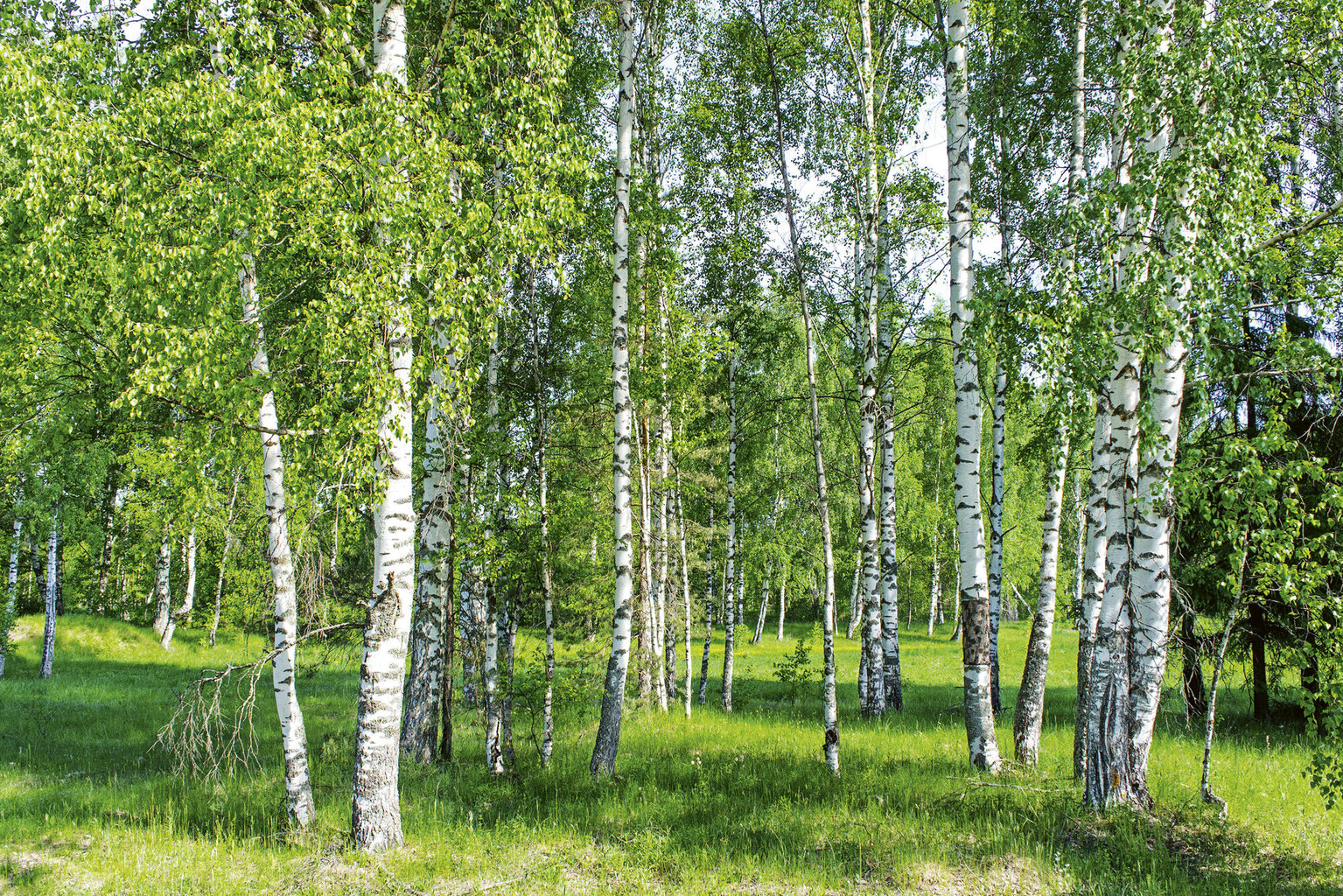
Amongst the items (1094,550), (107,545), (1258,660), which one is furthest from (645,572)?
(107,545)

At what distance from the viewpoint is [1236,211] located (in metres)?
4.54

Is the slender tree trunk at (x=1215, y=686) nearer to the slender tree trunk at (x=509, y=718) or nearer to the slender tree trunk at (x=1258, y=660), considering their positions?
the slender tree trunk at (x=1258, y=660)

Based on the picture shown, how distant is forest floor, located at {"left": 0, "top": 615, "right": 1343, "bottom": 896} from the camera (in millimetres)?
4918

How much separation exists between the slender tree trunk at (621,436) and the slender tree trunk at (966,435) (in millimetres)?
3426

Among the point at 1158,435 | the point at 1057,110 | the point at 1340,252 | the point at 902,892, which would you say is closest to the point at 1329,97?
the point at 1057,110

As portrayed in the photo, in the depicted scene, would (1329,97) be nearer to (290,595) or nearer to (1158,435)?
(1158,435)

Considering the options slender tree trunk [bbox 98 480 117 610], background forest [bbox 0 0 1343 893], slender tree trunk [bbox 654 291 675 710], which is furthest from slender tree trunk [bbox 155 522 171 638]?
slender tree trunk [bbox 654 291 675 710]

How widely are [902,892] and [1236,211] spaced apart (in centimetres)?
496

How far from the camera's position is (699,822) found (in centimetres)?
634

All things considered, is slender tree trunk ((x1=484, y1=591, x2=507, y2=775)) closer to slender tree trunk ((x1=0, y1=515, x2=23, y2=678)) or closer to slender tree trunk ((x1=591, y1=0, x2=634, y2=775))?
slender tree trunk ((x1=591, y1=0, x2=634, y2=775))

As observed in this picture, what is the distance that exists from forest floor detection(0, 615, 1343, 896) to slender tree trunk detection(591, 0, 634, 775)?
24.4 inches

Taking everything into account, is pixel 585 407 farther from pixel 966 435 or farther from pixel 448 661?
pixel 966 435

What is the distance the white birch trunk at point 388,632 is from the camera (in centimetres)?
542

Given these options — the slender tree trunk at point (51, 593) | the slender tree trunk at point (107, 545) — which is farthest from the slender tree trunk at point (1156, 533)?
the slender tree trunk at point (107, 545)
